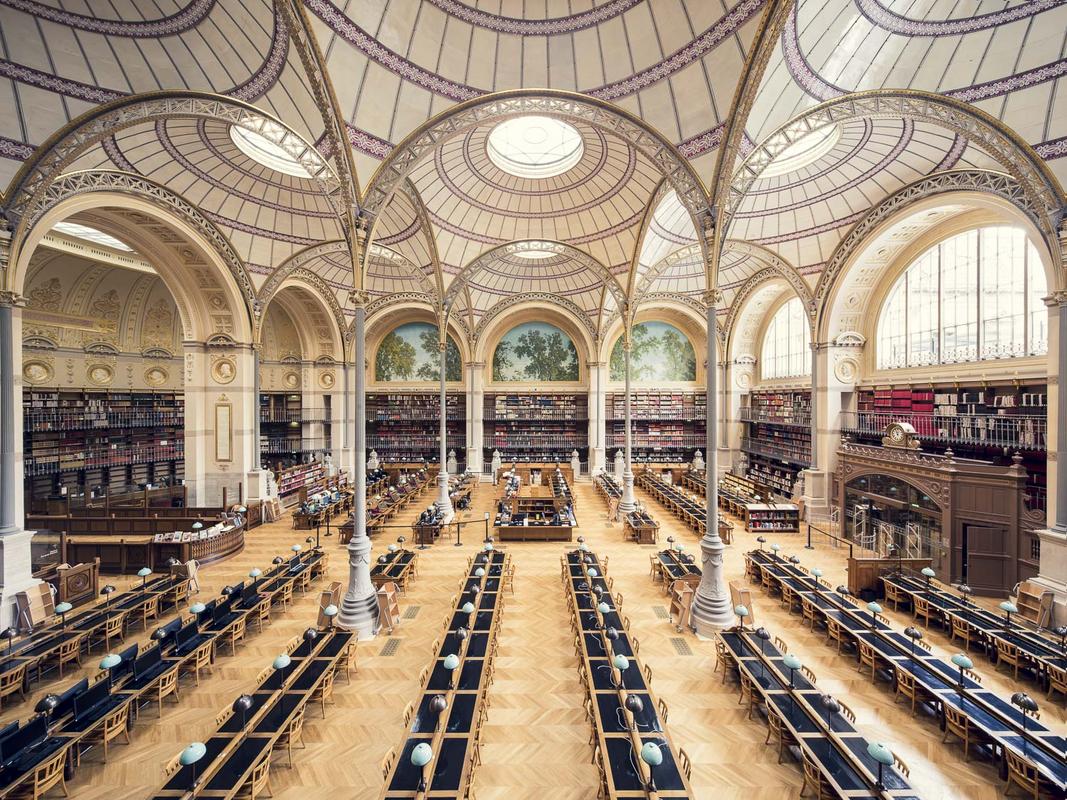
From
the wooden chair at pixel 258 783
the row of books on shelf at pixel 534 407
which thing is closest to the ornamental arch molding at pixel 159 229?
the wooden chair at pixel 258 783

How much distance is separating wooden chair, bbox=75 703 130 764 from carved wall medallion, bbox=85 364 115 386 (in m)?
20.4

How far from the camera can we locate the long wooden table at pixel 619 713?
188 inches

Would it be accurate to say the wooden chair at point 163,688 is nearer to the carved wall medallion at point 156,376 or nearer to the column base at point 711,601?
the column base at point 711,601

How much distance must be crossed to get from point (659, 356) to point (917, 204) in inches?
599

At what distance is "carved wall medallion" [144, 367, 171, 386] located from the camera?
22.0m

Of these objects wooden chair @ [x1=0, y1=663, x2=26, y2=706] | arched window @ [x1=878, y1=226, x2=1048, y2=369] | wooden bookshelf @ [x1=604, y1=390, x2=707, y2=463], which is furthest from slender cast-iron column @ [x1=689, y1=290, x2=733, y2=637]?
wooden bookshelf @ [x1=604, y1=390, x2=707, y2=463]

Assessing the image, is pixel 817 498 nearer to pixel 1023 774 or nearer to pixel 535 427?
pixel 1023 774

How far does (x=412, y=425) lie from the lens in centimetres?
2838

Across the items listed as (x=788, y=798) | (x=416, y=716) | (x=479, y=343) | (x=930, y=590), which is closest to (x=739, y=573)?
(x=930, y=590)

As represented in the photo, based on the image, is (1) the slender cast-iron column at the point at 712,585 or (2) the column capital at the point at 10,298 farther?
(2) the column capital at the point at 10,298

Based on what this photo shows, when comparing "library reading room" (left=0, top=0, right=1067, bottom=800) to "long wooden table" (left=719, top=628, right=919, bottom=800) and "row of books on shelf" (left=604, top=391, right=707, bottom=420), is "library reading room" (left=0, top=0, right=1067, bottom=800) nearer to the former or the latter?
"long wooden table" (left=719, top=628, right=919, bottom=800)

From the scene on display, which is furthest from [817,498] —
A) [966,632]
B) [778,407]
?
[966,632]

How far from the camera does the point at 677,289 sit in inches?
988

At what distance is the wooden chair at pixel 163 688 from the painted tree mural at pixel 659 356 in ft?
78.7
